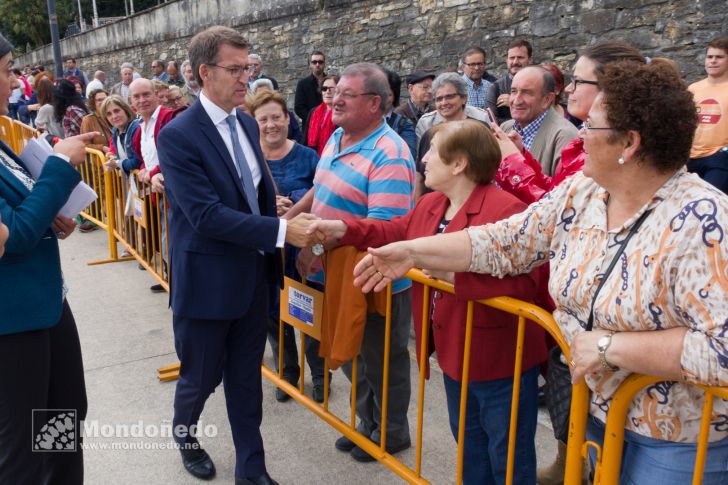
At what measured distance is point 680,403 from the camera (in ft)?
5.52

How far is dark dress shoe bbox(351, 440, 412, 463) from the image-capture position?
335 centimetres

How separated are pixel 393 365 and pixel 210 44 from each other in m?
1.89

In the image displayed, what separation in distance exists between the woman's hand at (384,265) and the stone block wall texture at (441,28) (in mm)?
5443

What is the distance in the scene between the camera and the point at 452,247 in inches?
86.8

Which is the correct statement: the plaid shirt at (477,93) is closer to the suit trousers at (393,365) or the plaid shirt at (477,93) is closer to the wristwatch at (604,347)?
the suit trousers at (393,365)

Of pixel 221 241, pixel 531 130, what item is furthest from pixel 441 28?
pixel 221 241

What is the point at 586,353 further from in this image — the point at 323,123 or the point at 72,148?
the point at 323,123

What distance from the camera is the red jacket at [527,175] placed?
2.75 metres

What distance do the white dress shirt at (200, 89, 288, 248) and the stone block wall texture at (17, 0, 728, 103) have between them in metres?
5.26

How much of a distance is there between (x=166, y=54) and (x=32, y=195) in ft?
66.5

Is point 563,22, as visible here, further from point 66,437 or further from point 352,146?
point 66,437

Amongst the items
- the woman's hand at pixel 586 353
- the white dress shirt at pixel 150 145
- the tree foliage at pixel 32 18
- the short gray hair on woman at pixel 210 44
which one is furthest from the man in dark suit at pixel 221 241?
the tree foliage at pixel 32 18

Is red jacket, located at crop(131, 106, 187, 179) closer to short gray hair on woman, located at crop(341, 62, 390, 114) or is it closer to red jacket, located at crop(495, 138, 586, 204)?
short gray hair on woman, located at crop(341, 62, 390, 114)

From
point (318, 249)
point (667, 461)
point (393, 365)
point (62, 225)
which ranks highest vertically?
point (62, 225)
